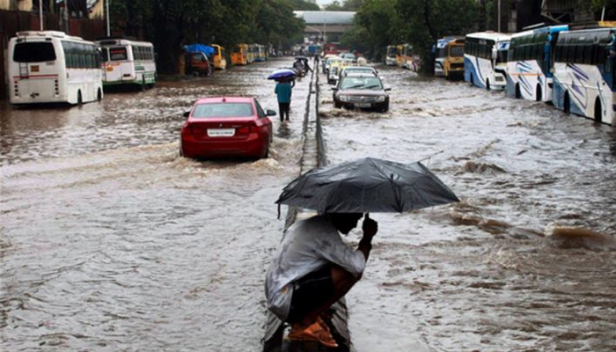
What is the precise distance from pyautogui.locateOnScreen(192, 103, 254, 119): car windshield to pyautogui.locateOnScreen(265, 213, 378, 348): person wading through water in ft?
38.2

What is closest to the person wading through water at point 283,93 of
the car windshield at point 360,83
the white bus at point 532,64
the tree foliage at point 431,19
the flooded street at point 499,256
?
the flooded street at point 499,256

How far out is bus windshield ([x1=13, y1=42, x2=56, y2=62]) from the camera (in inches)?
1329

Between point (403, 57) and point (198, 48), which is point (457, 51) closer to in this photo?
point (198, 48)

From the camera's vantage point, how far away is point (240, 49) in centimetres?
9994

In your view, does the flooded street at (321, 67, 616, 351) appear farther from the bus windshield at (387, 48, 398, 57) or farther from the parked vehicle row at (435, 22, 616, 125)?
the bus windshield at (387, 48, 398, 57)

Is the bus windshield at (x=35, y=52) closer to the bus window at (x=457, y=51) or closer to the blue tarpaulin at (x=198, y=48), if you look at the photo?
the bus window at (x=457, y=51)

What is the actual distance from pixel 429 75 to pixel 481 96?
95.7 feet

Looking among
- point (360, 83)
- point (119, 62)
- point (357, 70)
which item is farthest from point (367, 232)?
point (119, 62)

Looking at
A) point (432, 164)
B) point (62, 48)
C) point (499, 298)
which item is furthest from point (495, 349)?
point (62, 48)

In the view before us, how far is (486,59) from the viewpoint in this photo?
48094 mm

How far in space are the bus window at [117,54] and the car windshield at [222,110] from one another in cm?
2979

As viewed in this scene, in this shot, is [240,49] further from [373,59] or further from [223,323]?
[223,323]

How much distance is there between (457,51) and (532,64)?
960 inches

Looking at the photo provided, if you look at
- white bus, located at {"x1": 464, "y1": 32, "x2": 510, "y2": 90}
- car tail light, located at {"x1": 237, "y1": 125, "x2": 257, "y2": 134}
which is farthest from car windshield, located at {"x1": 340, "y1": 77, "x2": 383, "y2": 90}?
car tail light, located at {"x1": 237, "y1": 125, "x2": 257, "y2": 134}
